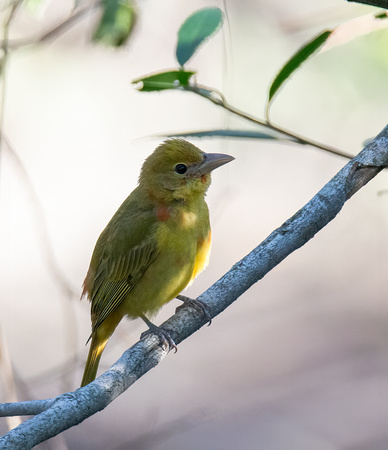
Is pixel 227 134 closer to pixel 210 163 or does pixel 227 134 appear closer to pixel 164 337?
pixel 164 337

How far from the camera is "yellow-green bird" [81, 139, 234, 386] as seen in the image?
3279mm

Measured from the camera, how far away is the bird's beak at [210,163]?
3336 mm

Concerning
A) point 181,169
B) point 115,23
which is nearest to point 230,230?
point 181,169

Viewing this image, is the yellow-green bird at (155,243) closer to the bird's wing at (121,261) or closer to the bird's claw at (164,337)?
Answer: the bird's wing at (121,261)

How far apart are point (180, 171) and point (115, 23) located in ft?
2.65

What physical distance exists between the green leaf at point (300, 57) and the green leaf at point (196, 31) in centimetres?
28

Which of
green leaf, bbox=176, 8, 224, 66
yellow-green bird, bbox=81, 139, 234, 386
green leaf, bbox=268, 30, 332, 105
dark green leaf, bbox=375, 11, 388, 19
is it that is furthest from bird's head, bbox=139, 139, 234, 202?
dark green leaf, bbox=375, 11, 388, 19

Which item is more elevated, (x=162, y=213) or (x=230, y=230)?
(x=230, y=230)

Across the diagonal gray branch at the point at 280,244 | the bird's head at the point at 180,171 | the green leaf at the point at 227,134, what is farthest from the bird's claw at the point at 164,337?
the bird's head at the point at 180,171

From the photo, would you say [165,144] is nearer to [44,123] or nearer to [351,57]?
[351,57]

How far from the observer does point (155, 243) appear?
3305mm

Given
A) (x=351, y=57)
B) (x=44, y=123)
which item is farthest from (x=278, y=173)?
(x=44, y=123)

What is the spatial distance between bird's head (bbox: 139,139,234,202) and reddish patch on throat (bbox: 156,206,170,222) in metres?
0.04

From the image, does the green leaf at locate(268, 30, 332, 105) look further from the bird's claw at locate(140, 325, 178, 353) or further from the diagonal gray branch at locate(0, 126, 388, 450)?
the bird's claw at locate(140, 325, 178, 353)
